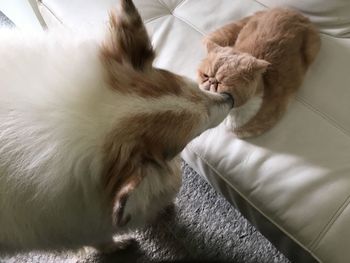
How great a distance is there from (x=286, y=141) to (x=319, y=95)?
17 cm

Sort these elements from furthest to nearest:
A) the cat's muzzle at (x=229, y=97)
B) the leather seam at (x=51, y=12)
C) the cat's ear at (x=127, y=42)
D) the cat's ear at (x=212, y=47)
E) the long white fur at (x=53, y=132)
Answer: the leather seam at (x=51, y=12) → the cat's ear at (x=212, y=47) → the cat's muzzle at (x=229, y=97) → the cat's ear at (x=127, y=42) → the long white fur at (x=53, y=132)

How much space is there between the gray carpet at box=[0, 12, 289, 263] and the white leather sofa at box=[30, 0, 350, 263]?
1.12 ft

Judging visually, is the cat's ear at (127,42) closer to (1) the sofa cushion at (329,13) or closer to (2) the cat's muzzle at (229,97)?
(2) the cat's muzzle at (229,97)

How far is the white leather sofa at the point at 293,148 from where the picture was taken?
1035 mm

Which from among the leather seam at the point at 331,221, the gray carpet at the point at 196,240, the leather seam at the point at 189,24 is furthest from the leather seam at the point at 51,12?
the leather seam at the point at 331,221

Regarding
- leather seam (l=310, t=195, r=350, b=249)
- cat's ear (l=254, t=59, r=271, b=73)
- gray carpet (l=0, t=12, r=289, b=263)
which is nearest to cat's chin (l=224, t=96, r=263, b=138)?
cat's ear (l=254, t=59, r=271, b=73)

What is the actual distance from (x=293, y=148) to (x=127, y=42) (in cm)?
51

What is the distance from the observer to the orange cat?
1.12 m

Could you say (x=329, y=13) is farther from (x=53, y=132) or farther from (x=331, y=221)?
(x=53, y=132)

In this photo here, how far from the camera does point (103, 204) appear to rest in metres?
0.89

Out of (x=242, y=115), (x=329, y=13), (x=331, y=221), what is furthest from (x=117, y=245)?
(x=329, y=13)

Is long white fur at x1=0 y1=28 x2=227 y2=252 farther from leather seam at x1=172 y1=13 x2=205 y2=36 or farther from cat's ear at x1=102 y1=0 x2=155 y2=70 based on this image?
leather seam at x1=172 y1=13 x2=205 y2=36

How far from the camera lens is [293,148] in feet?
3.65

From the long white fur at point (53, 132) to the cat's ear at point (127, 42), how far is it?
0.21 ft
